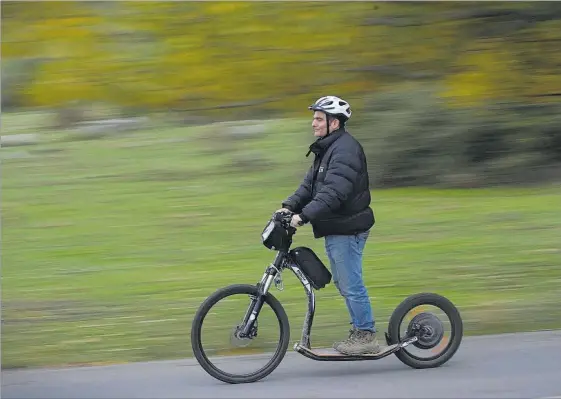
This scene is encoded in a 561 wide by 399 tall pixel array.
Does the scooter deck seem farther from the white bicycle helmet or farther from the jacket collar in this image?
the white bicycle helmet

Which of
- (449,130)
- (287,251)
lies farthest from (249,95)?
(287,251)

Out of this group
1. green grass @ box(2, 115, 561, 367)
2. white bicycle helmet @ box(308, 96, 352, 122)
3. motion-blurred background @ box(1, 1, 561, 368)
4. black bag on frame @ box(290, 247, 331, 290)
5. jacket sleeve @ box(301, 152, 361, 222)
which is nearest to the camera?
jacket sleeve @ box(301, 152, 361, 222)

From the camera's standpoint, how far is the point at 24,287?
340 inches

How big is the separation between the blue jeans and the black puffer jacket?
0.19ft

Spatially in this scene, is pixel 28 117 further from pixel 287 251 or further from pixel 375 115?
pixel 287 251

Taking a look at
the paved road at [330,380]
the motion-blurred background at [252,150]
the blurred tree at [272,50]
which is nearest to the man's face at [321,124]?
the paved road at [330,380]

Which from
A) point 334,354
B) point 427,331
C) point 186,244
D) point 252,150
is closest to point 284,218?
point 334,354

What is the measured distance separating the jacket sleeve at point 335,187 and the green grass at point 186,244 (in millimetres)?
1452

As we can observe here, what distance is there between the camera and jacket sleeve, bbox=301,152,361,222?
20.3ft

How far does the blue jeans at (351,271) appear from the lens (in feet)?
20.9

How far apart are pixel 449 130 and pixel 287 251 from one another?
5461 millimetres

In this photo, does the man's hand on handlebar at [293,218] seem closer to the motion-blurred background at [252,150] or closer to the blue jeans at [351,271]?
the blue jeans at [351,271]

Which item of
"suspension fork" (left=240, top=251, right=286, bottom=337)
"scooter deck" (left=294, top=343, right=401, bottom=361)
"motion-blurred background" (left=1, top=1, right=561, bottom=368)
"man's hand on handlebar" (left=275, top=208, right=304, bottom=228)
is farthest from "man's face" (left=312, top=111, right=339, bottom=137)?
"motion-blurred background" (left=1, top=1, right=561, bottom=368)

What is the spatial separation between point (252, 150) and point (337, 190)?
6.27 m
